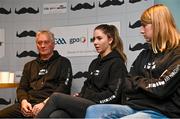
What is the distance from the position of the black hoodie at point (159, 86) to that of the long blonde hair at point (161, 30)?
0.05m

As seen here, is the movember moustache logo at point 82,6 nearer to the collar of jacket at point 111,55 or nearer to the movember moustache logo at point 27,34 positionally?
the movember moustache logo at point 27,34

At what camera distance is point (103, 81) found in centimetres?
253

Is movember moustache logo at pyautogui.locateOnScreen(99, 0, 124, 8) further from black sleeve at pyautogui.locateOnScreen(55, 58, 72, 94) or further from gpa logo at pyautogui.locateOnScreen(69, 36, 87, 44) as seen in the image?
black sleeve at pyautogui.locateOnScreen(55, 58, 72, 94)

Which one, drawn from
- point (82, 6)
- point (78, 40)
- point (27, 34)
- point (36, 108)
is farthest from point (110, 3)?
point (36, 108)

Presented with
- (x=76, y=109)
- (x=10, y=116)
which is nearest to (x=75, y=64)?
(x=10, y=116)

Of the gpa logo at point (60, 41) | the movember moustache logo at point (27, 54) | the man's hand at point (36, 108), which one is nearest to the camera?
the man's hand at point (36, 108)

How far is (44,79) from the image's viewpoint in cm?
295

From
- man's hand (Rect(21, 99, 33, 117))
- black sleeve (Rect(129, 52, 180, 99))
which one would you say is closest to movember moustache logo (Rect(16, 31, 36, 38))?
man's hand (Rect(21, 99, 33, 117))

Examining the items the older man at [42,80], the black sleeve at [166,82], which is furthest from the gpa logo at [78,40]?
the black sleeve at [166,82]

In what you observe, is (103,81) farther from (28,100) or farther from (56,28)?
(56,28)

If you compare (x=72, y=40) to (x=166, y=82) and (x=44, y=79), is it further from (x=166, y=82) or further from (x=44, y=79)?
(x=166, y=82)

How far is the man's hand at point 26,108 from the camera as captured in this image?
109 inches

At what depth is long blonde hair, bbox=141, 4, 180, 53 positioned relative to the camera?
2010 millimetres

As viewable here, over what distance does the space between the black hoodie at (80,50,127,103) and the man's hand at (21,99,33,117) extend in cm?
46
